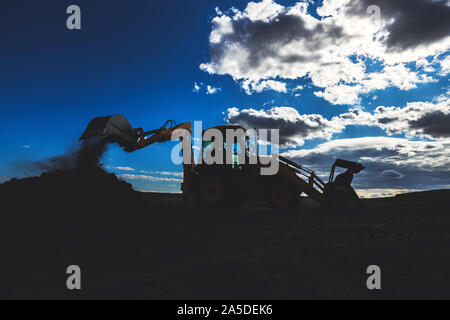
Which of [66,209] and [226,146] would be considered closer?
[66,209]

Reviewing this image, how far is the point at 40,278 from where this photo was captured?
4.49 m

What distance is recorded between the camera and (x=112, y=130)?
→ 967cm

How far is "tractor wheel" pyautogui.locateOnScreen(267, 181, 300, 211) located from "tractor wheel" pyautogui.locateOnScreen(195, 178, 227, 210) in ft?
6.04

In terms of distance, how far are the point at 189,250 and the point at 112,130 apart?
5.68m

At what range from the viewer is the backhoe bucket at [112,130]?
9.43 meters

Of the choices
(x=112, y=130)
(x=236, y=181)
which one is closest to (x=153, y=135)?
(x=112, y=130)

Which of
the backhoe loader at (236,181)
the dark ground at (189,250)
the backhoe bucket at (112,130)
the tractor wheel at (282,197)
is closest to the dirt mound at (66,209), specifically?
the dark ground at (189,250)

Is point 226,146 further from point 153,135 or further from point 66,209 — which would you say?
point 66,209

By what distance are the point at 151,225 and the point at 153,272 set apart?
405 cm

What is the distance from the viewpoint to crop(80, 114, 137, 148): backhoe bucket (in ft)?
30.9

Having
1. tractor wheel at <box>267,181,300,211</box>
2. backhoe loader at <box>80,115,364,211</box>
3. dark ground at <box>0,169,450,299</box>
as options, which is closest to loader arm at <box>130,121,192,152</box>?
backhoe loader at <box>80,115,364,211</box>

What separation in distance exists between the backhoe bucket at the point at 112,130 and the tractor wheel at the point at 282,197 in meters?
5.51
